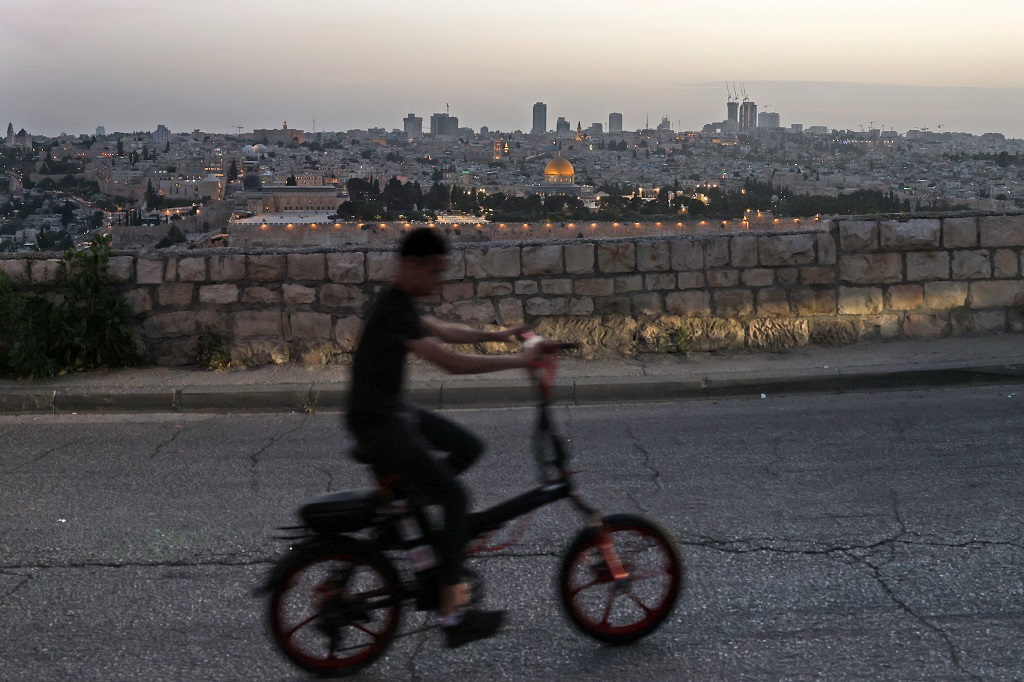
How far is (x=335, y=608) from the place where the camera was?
11.9 feet

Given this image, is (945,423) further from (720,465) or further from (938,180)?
(938,180)

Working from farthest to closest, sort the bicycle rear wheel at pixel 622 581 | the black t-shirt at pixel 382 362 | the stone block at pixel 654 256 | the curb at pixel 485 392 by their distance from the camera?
the stone block at pixel 654 256
the curb at pixel 485 392
the bicycle rear wheel at pixel 622 581
the black t-shirt at pixel 382 362

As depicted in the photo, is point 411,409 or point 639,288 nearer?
point 411,409

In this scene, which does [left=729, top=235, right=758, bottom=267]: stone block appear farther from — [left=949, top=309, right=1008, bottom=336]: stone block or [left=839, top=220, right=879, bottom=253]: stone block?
[left=949, top=309, right=1008, bottom=336]: stone block

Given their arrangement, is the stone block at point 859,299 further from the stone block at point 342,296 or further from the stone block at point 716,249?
the stone block at point 342,296

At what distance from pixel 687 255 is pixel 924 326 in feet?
7.79

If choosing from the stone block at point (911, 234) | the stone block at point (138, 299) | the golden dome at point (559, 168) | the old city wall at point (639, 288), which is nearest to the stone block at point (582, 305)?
the old city wall at point (639, 288)

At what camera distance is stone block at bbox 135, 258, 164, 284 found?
9219 mm

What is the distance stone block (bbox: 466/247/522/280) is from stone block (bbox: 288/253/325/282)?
4.27 ft

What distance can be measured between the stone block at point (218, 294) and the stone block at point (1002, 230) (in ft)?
22.6

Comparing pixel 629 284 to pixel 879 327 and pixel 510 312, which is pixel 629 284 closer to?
pixel 510 312

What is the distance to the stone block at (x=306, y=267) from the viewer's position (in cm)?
925

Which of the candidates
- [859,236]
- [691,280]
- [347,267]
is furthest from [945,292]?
[347,267]

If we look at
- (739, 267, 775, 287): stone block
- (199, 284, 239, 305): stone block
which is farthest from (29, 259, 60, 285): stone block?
(739, 267, 775, 287): stone block
